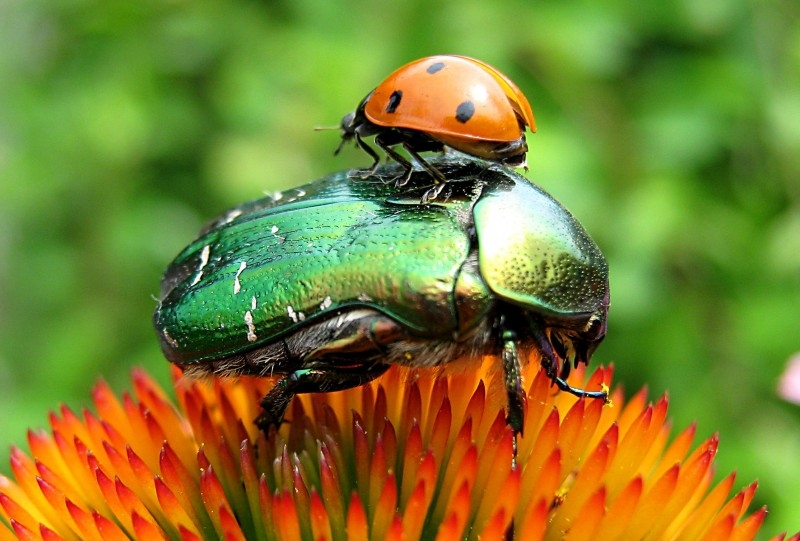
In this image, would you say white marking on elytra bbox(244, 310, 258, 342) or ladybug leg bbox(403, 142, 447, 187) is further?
ladybug leg bbox(403, 142, 447, 187)

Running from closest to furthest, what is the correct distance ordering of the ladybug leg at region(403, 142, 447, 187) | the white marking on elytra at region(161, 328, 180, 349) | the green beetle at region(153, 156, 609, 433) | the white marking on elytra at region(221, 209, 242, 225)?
the green beetle at region(153, 156, 609, 433), the white marking on elytra at region(161, 328, 180, 349), the ladybug leg at region(403, 142, 447, 187), the white marking on elytra at region(221, 209, 242, 225)

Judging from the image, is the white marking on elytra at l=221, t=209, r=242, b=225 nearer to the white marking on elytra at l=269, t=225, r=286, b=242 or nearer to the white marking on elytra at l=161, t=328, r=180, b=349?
the white marking on elytra at l=269, t=225, r=286, b=242

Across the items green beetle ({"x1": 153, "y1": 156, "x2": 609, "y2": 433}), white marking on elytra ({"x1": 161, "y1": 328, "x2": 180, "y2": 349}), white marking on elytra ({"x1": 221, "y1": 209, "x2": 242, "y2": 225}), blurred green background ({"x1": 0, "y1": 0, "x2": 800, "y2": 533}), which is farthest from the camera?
blurred green background ({"x1": 0, "y1": 0, "x2": 800, "y2": 533})

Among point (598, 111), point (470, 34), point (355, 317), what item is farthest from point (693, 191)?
point (355, 317)

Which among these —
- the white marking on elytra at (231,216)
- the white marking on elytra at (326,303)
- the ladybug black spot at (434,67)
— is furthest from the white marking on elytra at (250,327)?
the ladybug black spot at (434,67)

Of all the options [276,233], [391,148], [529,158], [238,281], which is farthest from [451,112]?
[529,158]

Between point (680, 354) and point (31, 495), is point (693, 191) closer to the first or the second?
point (680, 354)

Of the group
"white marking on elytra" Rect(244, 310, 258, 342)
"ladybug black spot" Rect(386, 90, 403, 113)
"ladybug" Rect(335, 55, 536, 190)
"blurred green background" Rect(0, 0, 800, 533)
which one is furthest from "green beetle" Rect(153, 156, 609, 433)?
"blurred green background" Rect(0, 0, 800, 533)
